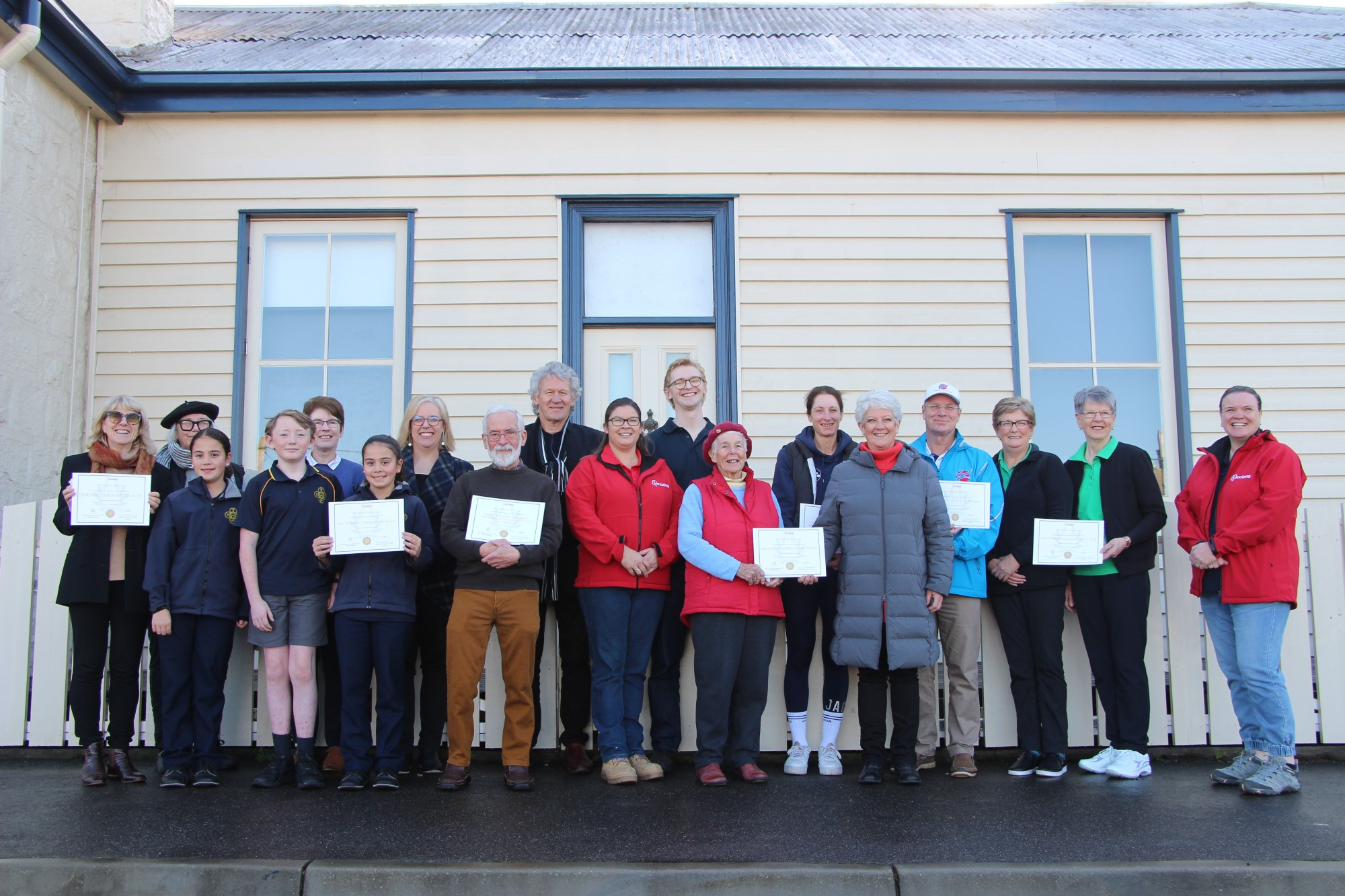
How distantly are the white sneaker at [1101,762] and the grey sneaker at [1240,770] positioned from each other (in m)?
0.48

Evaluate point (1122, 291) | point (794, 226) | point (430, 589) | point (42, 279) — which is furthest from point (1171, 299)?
point (42, 279)

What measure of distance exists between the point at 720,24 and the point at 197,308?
219 inches

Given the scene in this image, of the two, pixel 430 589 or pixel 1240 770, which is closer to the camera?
pixel 1240 770

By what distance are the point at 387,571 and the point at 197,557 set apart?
97cm

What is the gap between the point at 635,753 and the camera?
5.48 metres

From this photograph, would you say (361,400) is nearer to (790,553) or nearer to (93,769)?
(93,769)

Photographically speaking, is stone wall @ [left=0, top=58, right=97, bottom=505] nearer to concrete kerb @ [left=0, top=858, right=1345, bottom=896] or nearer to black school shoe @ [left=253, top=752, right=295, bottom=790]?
black school shoe @ [left=253, top=752, right=295, bottom=790]

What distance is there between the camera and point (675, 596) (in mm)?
5699

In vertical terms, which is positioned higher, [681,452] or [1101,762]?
[681,452]

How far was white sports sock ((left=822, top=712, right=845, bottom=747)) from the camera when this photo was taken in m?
5.64

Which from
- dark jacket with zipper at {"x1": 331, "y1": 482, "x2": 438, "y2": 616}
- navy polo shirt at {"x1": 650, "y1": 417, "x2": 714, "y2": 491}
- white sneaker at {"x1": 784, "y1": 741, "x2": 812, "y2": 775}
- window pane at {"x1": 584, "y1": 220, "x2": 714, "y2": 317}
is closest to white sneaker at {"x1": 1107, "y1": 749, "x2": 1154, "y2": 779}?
white sneaker at {"x1": 784, "y1": 741, "x2": 812, "y2": 775}

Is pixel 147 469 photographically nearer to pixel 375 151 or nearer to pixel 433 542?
pixel 433 542

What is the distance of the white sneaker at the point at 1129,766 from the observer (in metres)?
5.49

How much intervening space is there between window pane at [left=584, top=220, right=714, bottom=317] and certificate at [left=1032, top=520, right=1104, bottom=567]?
137 inches
